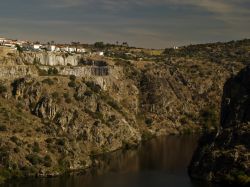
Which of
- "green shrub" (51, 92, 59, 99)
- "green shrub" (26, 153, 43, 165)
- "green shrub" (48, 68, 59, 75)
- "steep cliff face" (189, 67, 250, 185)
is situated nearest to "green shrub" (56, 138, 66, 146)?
"green shrub" (26, 153, 43, 165)

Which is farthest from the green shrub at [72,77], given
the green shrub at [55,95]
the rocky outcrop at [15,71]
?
the green shrub at [55,95]

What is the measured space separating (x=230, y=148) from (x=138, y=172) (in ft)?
55.5

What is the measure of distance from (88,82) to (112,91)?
11.6m

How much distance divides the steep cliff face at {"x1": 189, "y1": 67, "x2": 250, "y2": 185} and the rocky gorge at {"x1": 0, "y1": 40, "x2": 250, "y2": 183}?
23289mm

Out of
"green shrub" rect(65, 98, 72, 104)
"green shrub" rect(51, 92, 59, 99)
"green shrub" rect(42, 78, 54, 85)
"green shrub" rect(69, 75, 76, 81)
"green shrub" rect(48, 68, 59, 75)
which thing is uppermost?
"green shrub" rect(48, 68, 59, 75)

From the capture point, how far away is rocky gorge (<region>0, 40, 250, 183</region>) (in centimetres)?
11072

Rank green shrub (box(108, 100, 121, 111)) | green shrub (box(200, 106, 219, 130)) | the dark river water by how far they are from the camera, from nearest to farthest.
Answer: the dark river water → green shrub (box(108, 100, 121, 111)) → green shrub (box(200, 106, 219, 130))

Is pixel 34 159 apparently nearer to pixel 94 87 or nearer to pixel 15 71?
Answer: pixel 15 71

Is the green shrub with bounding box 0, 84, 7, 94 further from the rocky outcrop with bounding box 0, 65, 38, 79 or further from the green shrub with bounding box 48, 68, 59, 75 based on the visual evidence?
the green shrub with bounding box 48, 68, 59, 75

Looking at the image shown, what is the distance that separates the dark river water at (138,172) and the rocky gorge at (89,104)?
13.5 ft

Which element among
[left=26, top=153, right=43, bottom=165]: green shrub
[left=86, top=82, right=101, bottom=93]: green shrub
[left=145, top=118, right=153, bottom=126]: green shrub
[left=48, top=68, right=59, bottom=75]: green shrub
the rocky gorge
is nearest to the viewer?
[left=26, top=153, right=43, bottom=165]: green shrub

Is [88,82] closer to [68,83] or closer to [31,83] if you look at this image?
[68,83]

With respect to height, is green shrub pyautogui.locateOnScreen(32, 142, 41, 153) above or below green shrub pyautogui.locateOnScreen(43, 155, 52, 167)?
above

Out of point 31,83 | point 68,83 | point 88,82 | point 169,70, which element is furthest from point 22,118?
point 169,70
